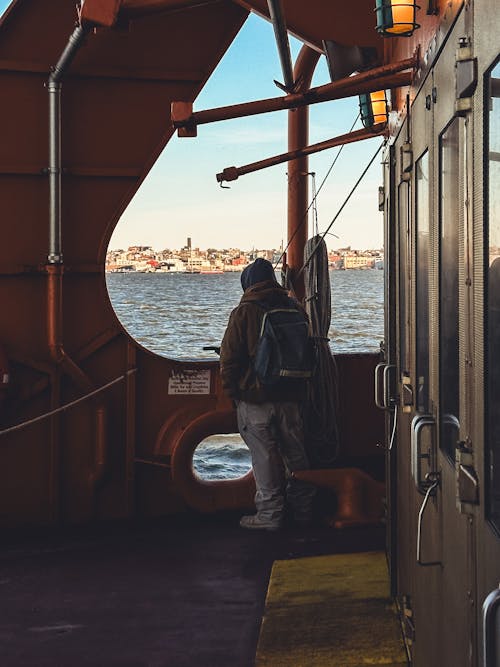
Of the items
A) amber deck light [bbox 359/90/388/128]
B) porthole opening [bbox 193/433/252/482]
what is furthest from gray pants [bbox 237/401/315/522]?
porthole opening [bbox 193/433/252/482]

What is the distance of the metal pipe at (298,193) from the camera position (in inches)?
302

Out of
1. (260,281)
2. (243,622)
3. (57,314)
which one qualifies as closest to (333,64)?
(260,281)

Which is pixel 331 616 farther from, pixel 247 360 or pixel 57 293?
pixel 57 293

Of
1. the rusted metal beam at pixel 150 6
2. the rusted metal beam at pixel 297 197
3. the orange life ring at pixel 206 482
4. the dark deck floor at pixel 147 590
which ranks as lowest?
the dark deck floor at pixel 147 590

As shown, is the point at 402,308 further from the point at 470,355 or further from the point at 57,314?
the point at 57,314

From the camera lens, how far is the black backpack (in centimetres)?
629

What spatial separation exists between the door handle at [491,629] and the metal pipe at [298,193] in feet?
21.0

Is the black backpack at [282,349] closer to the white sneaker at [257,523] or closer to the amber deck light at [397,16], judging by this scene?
the white sneaker at [257,523]

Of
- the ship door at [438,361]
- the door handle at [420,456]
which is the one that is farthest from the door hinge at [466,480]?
the door handle at [420,456]

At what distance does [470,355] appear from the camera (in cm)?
212

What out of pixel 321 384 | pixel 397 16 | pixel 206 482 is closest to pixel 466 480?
pixel 397 16

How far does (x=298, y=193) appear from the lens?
7.81 metres

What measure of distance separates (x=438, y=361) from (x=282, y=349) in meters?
3.51

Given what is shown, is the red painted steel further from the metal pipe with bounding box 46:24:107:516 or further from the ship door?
the ship door
